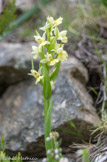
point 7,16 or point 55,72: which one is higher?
point 7,16

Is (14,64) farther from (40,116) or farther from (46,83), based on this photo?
(46,83)

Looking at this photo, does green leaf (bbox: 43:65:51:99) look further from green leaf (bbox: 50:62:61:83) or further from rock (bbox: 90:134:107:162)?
rock (bbox: 90:134:107:162)

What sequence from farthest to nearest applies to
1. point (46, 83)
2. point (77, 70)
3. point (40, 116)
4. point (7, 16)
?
point (7, 16) < point (77, 70) < point (40, 116) < point (46, 83)

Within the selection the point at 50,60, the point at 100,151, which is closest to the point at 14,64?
the point at 50,60

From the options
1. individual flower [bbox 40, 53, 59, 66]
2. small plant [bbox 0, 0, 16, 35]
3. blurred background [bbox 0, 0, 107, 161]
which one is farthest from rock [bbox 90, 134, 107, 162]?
small plant [bbox 0, 0, 16, 35]

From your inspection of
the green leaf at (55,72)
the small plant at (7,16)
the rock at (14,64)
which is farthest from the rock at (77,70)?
the small plant at (7,16)

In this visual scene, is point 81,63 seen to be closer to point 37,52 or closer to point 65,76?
point 65,76
